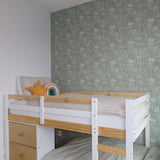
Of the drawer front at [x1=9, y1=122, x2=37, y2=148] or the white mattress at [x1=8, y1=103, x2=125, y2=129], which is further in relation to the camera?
the drawer front at [x1=9, y1=122, x2=37, y2=148]

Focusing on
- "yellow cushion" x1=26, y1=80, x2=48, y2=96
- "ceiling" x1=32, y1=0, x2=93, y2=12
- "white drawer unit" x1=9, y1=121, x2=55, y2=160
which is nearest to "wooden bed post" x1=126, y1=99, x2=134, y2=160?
"white drawer unit" x1=9, y1=121, x2=55, y2=160

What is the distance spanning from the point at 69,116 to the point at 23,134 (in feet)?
2.43

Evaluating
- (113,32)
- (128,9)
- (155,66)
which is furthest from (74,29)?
(155,66)

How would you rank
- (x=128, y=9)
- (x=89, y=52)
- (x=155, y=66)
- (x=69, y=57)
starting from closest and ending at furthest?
(x=155, y=66), (x=128, y=9), (x=89, y=52), (x=69, y=57)

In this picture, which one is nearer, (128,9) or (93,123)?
(93,123)

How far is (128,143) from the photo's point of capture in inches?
53.5

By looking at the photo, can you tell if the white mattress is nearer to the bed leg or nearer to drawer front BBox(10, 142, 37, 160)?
drawer front BBox(10, 142, 37, 160)

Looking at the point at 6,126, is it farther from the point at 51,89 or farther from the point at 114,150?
the point at 114,150

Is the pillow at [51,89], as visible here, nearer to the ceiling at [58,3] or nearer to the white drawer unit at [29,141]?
the white drawer unit at [29,141]

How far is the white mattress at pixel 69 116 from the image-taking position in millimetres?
1447

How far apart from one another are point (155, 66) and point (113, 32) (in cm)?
74

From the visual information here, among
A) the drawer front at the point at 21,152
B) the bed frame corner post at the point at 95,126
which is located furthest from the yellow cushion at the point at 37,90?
the bed frame corner post at the point at 95,126

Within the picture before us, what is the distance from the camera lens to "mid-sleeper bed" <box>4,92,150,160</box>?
139 cm

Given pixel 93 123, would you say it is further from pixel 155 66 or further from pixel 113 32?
pixel 113 32
